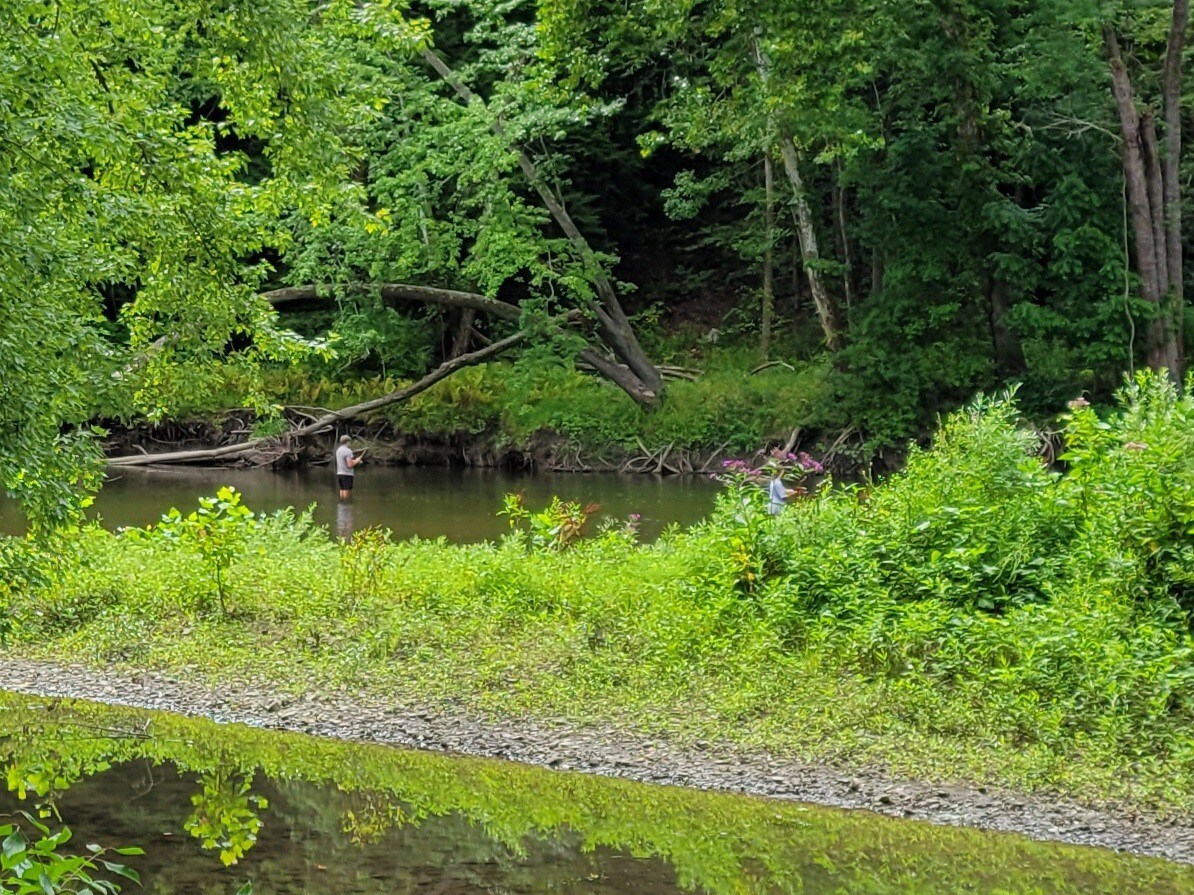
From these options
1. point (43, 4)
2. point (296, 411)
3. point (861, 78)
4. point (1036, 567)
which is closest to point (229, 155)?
point (43, 4)

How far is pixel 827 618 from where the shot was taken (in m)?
10.8

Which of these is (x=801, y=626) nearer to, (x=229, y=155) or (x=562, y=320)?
(x=229, y=155)

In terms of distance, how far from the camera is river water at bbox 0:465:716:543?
2217 centimetres

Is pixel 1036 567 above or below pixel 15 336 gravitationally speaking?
below

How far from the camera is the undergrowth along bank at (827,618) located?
904 cm

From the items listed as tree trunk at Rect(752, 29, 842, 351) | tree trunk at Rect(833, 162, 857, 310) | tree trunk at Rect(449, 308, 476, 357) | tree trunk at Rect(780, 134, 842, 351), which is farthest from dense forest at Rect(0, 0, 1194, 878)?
tree trunk at Rect(449, 308, 476, 357)

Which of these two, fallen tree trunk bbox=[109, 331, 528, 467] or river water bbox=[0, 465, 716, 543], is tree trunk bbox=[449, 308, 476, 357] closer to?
fallen tree trunk bbox=[109, 331, 528, 467]

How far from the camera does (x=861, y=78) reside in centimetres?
2558

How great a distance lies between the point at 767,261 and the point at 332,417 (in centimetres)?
1096

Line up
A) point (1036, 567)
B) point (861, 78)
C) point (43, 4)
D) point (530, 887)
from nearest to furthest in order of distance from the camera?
point (530, 887), point (43, 4), point (1036, 567), point (861, 78)

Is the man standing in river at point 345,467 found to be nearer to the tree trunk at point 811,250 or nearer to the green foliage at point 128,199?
the tree trunk at point 811,250

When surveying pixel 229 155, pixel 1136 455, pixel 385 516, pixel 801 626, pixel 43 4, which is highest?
pixel 43 4

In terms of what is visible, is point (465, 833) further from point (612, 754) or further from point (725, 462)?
point (725, 462)

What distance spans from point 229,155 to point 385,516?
439 inches
